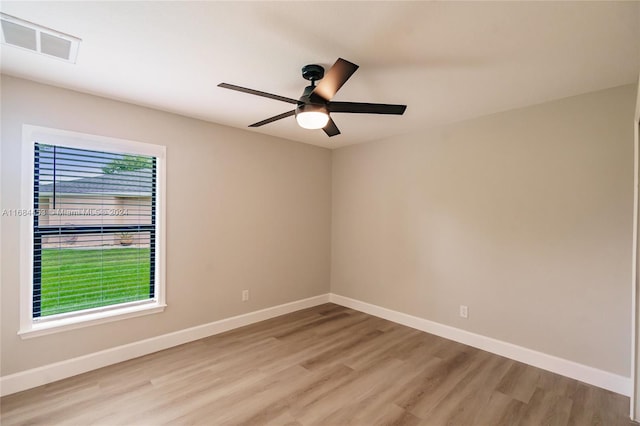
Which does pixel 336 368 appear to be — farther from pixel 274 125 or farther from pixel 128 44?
pixel 128 44

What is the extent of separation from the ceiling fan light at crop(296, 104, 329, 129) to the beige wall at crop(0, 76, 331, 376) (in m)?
1.78

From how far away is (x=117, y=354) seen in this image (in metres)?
2.84

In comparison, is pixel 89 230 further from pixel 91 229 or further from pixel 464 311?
pixel 464 311

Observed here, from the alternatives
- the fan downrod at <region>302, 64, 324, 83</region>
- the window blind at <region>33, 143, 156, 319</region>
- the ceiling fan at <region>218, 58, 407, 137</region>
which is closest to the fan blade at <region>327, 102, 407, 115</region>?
the ceiling fan at <region>218, 58, 407, 137</region>

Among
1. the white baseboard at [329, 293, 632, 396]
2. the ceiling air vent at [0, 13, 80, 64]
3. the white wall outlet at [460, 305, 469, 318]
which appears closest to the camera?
the ceiling air vent at [0, 13, 80, 64]

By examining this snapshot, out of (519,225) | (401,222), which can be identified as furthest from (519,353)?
(401,222)

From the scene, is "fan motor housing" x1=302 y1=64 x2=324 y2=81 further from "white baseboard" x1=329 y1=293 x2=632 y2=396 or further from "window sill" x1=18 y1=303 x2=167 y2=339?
"white baseboard" x1=329 y1=293 x2=632 y2=396

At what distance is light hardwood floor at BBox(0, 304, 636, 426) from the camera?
2.13 m

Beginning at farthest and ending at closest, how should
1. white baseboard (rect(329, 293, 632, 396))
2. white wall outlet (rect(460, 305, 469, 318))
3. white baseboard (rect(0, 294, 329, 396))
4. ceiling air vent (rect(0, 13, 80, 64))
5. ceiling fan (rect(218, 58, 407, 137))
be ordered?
white wall outlet (rect(460, 305, 469, 318))
white baseboard (rect(329, 293, 632, 396))
white baseboard (rect(0, 294, 329, 396))
ceiling fan (rect(218, 58, 407, 137))
ceiling air vent (rect(0, 13, 80, 64))

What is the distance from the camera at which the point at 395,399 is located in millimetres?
2355

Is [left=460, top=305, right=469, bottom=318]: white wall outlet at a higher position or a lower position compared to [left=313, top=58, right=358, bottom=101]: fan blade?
lower

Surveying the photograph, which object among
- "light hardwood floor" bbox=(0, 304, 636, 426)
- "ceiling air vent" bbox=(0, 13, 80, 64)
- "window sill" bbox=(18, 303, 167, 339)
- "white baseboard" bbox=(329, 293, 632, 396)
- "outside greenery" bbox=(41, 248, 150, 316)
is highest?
"ceiling air vent" bbox=(0, 13, 80, 64)

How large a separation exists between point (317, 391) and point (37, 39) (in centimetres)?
309

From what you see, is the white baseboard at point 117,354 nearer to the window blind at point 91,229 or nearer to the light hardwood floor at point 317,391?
the light hardwood floor at point 317,391
